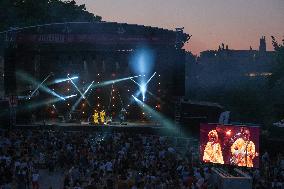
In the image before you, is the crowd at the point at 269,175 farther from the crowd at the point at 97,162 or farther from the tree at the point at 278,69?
the tree at the point at 278,69

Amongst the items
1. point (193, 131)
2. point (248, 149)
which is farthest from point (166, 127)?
point (248, 149)

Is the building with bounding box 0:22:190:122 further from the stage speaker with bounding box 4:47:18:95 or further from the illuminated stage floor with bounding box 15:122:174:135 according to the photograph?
the illuminated stage floor with bounding box 15:122:174:135

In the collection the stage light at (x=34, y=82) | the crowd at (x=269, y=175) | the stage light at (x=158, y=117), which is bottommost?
the crowd at (x=269, y=175)

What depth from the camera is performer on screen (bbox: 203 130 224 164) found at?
18.1m

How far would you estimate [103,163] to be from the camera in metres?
18.0

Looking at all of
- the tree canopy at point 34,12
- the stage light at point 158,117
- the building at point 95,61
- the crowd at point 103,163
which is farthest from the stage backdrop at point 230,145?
the tree canopy at point 34,12

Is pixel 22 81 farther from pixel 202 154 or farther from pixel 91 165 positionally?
pixel 202 154

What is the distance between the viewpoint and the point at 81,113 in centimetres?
3556

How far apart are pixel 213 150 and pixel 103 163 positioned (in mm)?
4302

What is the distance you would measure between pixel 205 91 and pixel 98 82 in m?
16.2

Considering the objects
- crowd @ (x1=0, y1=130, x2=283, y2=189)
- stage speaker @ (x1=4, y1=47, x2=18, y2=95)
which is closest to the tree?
crowd @ (x1=0, y1=130, x2=283, y2=189)

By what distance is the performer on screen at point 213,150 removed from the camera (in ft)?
59.4

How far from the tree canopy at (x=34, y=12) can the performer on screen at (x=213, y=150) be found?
34.4m

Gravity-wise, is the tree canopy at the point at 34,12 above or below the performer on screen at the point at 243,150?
above
